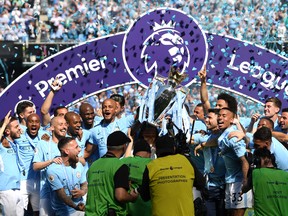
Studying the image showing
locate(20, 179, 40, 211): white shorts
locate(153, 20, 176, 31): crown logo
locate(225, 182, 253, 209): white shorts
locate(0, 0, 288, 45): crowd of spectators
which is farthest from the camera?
locate(0, 0, 288, 45): crowd of spectators

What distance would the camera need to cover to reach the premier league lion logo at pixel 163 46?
15.0 m

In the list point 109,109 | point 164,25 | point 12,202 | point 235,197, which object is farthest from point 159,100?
point 164,25

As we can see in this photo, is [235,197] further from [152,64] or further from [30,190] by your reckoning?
[152,64]

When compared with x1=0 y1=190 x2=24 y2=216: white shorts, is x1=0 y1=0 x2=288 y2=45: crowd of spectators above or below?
above

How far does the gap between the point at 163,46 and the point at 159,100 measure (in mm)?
3413

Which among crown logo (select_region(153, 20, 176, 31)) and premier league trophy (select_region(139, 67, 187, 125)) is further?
crown logo (select_region(153, 20, 176, 31))

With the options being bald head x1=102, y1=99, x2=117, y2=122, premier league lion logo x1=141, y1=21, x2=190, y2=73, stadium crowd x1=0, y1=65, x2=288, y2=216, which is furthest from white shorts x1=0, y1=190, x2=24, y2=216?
premier league lion logo x1=141, y1=21, x2=190, y2=73

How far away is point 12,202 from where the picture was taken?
12820 mm

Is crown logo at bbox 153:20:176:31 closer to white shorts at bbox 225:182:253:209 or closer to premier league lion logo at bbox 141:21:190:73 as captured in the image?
premier league lion logo at bbox 141:21:190:73

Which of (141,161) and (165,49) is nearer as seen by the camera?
(141,161)

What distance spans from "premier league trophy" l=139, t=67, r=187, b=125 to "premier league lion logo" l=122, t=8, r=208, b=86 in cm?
309

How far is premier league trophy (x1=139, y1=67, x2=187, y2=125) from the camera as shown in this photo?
38.3 ft

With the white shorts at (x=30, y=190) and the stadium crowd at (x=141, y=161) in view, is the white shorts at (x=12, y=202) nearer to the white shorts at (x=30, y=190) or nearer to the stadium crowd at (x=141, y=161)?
the stadium crowd at (x=141, y=161)

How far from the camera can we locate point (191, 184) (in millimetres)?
9320
